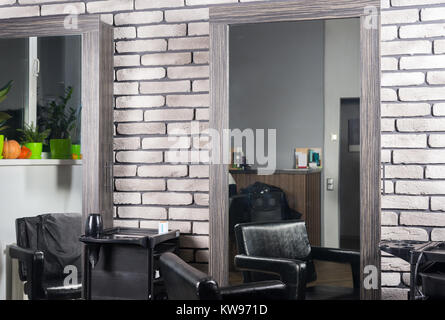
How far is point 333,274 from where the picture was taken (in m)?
2.93

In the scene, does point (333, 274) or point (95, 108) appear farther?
point (95, 108)

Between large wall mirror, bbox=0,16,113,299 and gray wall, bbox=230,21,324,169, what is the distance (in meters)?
0.78

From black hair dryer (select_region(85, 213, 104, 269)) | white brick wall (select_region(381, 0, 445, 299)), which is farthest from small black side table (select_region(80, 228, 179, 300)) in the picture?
white brick wall (select_region(381, 0, 445, 299))

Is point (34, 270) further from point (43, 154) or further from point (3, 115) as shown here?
point (3, 115)

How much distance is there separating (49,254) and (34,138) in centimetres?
70

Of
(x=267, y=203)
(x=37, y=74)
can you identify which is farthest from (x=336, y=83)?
(x=37, y=74)

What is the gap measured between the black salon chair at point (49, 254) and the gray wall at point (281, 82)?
1200 mm

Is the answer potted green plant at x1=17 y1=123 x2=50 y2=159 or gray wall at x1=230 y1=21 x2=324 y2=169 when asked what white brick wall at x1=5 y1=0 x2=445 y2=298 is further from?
potted green plant at x1=17 y1=123 x2=50 y2=159

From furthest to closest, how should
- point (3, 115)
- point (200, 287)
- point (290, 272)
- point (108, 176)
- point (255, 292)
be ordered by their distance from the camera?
point (3, 115) < point (108, 176) < point (290, 272) < point (255, 292) < point (200, 287)

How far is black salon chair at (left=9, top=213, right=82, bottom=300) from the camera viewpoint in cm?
312

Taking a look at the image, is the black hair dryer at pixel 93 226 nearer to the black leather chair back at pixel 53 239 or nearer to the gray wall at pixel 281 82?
the black leather chair back at pixel 53 239

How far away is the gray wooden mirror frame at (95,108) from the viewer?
308 cm

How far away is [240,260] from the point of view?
293cm

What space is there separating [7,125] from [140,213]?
0.97 meters
